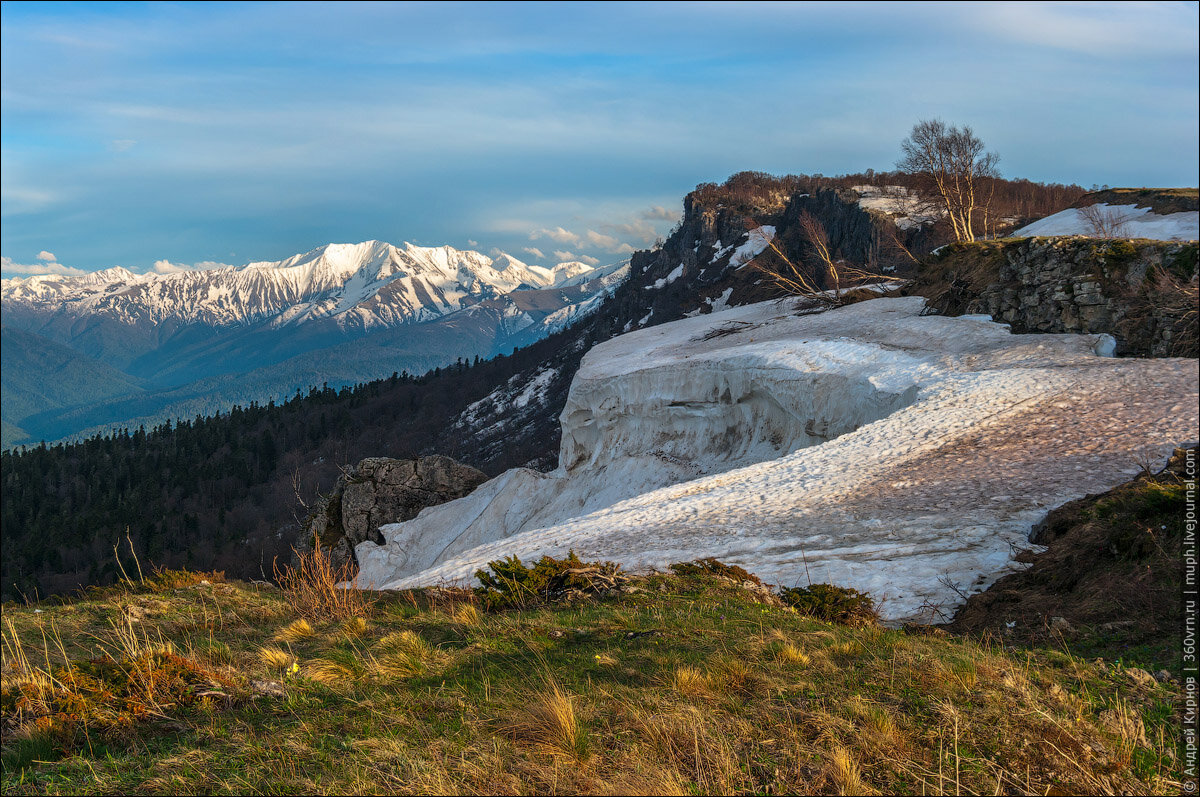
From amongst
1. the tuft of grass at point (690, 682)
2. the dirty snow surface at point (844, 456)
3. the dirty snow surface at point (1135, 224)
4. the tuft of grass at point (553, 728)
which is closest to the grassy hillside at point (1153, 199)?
the dirty snow surface at point (1135, 224)

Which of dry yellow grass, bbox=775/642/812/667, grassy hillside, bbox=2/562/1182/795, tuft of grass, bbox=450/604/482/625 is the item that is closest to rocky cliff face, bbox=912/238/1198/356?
grassy hillside, bbox=2/562/1182/795

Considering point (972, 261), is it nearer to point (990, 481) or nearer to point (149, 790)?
point (990, 481)

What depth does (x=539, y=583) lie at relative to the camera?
9930 mm

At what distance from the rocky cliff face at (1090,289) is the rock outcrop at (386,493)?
22252 mm

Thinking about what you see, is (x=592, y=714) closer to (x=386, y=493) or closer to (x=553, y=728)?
(x=553, y=728)

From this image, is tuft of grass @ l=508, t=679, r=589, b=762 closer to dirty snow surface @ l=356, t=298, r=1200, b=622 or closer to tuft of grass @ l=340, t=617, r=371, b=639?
tuft of grass @ l=340, t=617, r=371, b=639

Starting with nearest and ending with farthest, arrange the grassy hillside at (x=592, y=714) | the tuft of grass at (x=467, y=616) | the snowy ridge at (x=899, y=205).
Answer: the grassy hillside at (x=592, y=714)
the tuft of grass at (x=467, y=616)
the snowy ridge at (x=899, y=205)

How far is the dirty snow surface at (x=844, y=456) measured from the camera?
11844 millimetres

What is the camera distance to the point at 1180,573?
7754 mm

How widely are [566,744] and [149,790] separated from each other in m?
2.57

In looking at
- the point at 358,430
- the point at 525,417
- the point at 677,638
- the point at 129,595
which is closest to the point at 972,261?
the point at 677,638

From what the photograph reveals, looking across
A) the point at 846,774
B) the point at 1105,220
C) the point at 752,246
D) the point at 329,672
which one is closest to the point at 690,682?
the point at 846,774

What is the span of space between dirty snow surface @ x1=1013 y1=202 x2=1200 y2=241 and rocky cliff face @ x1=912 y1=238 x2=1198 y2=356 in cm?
640

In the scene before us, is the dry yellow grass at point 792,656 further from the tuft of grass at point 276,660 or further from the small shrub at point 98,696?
the small shrub at point 98,696
